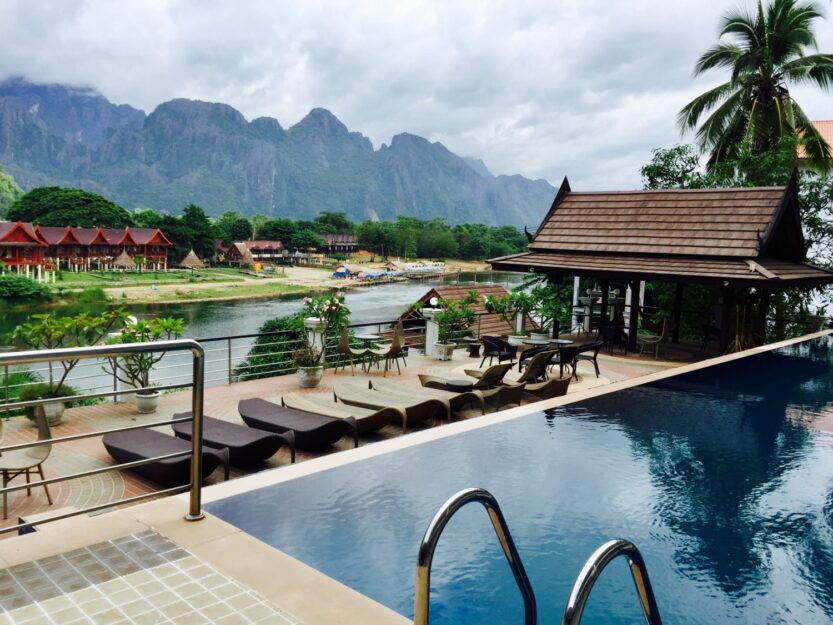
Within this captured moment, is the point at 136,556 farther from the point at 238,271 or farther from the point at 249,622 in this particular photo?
the point at 238,271

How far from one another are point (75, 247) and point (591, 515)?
80110 millimetres

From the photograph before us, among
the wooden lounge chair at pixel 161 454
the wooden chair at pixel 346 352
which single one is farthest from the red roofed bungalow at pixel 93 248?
the wooden lounge chair at pixel 161 454

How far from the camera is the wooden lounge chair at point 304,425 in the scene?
6.67 metres

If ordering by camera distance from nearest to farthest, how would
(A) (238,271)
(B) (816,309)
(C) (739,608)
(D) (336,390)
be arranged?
1. (C) (739,608)
2. (D) (336,390)
3. (B) (816,309)
4. (A) (238,271)

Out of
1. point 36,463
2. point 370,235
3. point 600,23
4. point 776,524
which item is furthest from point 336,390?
point 370,235

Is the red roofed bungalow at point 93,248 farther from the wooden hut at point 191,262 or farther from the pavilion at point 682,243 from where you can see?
the pavilion at point 682,243

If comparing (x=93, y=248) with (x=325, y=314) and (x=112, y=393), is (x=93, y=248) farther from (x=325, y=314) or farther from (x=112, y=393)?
(x=112, y=393)

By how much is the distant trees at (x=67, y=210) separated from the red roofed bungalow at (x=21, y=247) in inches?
690

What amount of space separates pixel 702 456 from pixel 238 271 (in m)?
82.6

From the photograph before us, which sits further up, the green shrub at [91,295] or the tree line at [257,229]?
the tree line at [257,229]

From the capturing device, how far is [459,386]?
923 centimetres

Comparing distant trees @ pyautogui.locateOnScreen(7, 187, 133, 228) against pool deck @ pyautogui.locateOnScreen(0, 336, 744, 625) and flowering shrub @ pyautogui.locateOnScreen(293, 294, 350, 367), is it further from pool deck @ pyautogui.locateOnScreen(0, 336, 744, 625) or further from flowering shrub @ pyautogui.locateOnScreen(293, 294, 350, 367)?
pool deck @ pyautogui.locateOnScreen(0, 336, 744, 625)

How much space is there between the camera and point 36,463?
15.8 feet

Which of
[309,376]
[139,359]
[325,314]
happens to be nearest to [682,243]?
[325,314]
